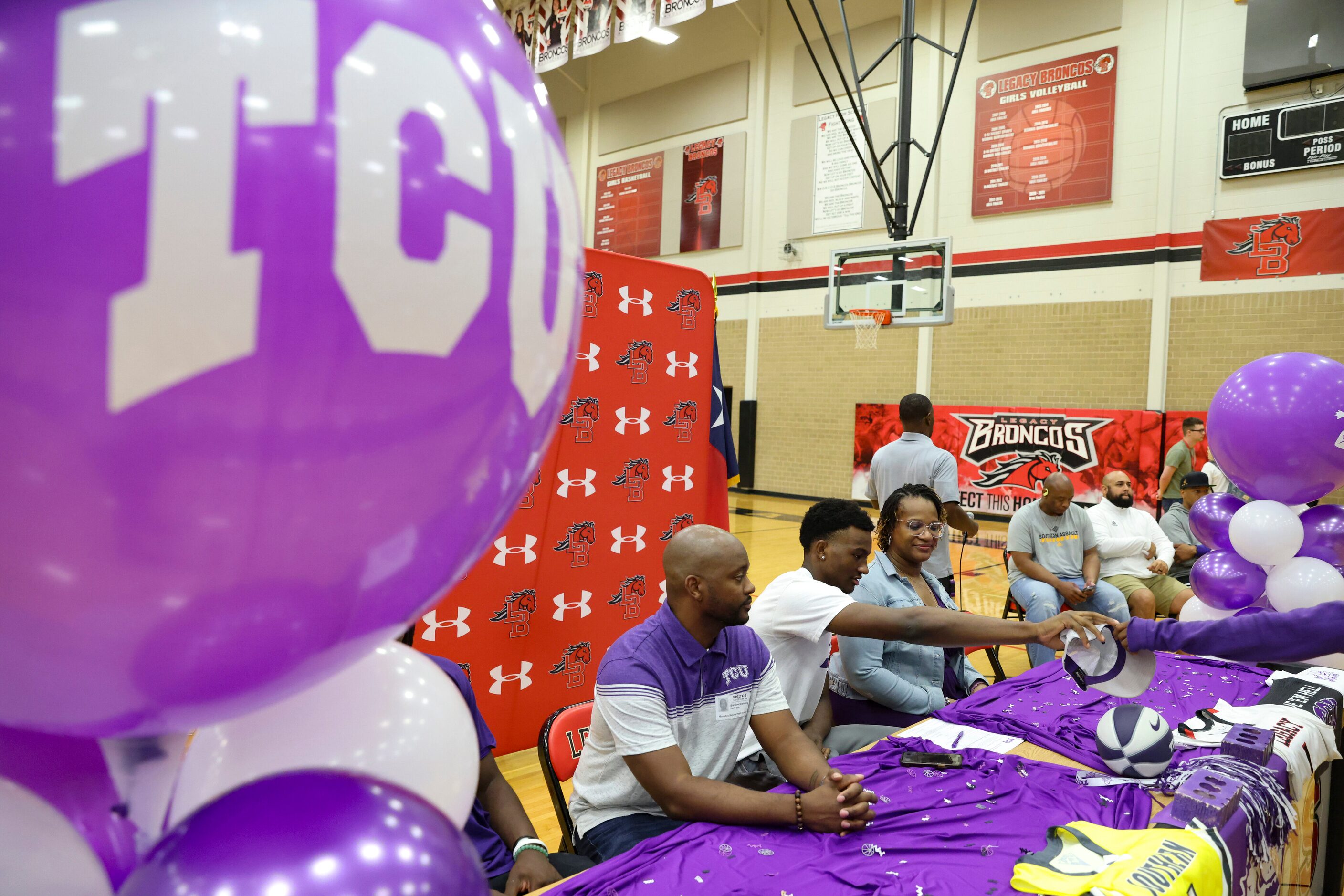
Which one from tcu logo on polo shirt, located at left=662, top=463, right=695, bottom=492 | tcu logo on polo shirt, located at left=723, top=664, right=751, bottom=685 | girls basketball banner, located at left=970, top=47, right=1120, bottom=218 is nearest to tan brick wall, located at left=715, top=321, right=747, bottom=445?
girls basketball banner, located at left=970, top=47, right=1120, bottom=218

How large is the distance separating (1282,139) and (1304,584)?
727 cm

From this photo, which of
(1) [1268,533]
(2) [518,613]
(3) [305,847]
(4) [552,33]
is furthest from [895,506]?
(4) [552,33]

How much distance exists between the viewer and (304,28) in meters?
0.43

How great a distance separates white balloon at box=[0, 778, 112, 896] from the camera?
512mm

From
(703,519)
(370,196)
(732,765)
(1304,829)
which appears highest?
(370,196)

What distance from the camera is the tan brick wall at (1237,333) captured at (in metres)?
7.88

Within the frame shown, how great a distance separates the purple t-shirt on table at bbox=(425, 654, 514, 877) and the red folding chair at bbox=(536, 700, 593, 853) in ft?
0.71

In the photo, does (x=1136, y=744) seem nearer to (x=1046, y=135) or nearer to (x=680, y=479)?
(x=680, y=479)

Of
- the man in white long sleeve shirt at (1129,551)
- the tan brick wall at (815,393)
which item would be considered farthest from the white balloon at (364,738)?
the tan brick wall at (815,393)

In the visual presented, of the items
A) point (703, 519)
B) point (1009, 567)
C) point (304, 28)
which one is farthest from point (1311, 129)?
point (304, 28)

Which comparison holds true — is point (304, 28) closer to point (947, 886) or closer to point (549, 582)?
point (947, 886)

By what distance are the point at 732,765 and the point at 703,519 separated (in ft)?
7.28

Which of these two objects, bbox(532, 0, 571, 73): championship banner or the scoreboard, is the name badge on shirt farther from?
bbox(532, 0, 571, 73): championship banner

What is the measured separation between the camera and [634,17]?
31.1 ft
